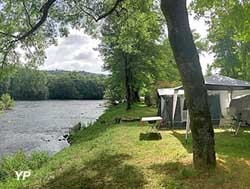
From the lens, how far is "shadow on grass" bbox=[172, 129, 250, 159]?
11.9 m

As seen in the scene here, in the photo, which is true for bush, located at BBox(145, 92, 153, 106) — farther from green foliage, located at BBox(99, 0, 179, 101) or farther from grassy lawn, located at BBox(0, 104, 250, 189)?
grassy lawn, located at BBox(0, 104, 250, 189)

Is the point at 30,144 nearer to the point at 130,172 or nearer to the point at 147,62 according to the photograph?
the point at 147,62

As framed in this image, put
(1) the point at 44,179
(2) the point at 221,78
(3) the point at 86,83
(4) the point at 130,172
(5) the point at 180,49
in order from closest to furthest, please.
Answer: (5) the point at 180,49, (4) the point at 130,172, (1) the point at 44,179, (2) the point at 221,78, (3) the point at 86,83

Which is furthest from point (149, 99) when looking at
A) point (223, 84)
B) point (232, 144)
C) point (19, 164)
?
point (232, 144)

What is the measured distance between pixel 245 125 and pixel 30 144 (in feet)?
49.1

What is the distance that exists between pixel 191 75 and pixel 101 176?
148 inches

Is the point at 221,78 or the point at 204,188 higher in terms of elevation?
the point at 221,78

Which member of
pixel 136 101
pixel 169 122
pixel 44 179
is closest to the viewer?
pixel 44 179

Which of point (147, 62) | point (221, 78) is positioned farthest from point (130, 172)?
point (147, 62)

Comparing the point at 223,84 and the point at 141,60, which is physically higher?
the point at 141,60

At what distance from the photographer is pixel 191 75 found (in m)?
9.11

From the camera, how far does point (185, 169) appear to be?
9359 millimetres

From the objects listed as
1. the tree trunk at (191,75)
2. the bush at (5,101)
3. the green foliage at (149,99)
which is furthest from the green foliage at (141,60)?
the tree trunk at (191,75)

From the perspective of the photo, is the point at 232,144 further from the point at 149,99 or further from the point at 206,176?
the point at 149,99
